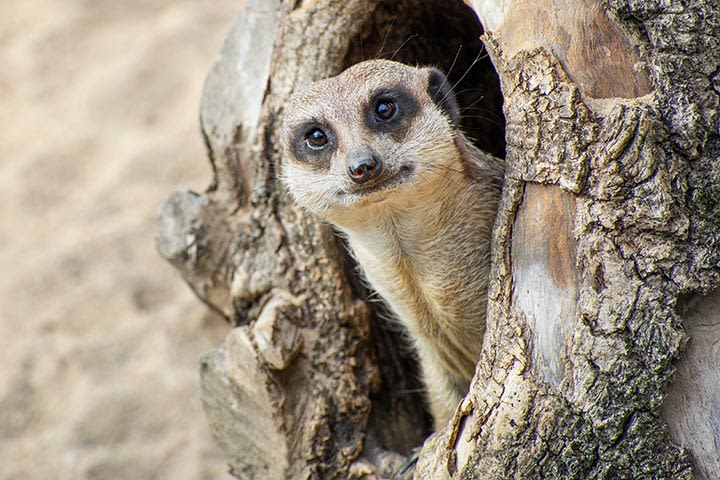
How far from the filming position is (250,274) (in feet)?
11.3

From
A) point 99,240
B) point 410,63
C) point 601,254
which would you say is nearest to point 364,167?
point 601,254

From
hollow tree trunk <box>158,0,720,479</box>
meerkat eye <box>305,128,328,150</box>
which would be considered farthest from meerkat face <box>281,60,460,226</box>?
hollow tree trunk <box>158,0,720,479</box>

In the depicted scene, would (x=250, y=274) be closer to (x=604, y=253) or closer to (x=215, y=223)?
(x=215, y=223)

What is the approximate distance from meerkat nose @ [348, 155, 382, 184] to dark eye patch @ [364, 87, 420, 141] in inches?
8.7

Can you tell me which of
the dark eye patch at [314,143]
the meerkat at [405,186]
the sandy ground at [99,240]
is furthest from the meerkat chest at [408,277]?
the sandy ground at [99,240]

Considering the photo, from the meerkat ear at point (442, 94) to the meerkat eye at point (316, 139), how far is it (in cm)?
41

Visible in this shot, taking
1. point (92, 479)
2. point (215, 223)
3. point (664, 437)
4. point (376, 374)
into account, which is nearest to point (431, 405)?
point (376, 374)

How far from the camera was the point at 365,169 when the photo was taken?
8.48ft

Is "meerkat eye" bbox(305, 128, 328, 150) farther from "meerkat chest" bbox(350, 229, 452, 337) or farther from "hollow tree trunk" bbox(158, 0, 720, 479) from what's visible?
"hollow tree trunk" bbox(158, 0, 720, 479)

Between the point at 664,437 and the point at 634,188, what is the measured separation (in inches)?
25.7

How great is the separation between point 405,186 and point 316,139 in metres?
0.39

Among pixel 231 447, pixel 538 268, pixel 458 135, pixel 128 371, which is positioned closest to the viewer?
pixel 538 268

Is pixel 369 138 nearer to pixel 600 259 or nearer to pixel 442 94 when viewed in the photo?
pixel 442 94

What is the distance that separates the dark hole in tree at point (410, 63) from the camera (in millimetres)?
3463
